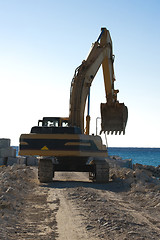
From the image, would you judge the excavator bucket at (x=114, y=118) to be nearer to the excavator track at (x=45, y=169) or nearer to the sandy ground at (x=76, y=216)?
the excavator track at (x=45, y=169)

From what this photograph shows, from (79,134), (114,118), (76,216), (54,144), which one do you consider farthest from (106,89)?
(76,216)

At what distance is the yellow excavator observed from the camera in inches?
575

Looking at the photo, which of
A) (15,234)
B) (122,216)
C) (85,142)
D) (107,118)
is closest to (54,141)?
(85,142)

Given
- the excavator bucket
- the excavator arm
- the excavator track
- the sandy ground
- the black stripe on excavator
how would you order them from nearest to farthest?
the sandy ground → the black stripe on excavator → the excavator track → the excavator arm → the excavator bucket

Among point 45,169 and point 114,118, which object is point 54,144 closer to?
point 45,169

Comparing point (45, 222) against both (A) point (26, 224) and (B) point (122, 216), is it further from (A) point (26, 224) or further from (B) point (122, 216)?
(B) point (122, 216)

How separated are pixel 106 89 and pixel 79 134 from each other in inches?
248

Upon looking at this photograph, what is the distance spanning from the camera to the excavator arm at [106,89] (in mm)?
16297

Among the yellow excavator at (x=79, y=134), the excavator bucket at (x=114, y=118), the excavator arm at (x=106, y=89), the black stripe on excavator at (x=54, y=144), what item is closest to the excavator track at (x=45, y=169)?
the yellow excavator at (x=79, y=134)

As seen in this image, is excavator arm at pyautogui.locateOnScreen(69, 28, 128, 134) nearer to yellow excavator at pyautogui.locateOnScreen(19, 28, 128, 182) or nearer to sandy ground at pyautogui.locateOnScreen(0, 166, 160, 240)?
yellow excavator at pyautogui.locateOnScreen(19, 28, 128, 182)

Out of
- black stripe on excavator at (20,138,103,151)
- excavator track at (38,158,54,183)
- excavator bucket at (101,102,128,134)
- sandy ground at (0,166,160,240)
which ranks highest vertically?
excavator bucket at (101,102,128,134)

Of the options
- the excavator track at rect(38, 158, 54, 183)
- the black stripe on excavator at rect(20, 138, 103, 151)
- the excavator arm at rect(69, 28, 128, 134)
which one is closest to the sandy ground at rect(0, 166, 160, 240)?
the black stripe on excavator at rect(20, 138, 103, 151)

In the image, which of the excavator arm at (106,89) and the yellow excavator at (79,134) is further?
the excavator arm at (106,89)

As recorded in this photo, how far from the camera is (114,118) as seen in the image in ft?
61.1
